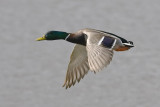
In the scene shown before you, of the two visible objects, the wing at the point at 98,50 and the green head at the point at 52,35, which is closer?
the wing at the point at 98,50

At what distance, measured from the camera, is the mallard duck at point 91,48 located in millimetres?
8953

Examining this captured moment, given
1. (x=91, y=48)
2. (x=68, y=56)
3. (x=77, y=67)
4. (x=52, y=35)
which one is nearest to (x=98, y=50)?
(x=91, y=48)

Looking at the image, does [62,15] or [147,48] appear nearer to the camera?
[147,48]

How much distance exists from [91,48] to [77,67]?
114cm

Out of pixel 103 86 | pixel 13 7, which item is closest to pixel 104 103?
pixel 103 86

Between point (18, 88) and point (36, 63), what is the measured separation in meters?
0.65

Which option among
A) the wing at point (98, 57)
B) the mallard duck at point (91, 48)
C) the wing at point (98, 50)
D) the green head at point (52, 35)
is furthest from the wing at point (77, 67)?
the wing at point (98, 57)

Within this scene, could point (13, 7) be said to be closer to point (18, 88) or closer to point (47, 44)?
point (47, 44)

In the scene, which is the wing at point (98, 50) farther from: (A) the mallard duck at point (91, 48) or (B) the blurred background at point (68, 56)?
(B) the blurred background at point (68, 56)

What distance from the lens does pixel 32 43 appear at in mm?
13414


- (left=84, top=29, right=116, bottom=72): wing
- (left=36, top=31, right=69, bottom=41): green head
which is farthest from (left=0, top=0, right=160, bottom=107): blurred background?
(left=84, top=29, right=116, bottom=72): wing

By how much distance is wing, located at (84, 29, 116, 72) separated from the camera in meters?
8.89

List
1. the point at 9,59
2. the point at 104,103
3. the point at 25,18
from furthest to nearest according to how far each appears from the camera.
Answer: the point at 25,18 < the point at 9,59 < the point at 104,103

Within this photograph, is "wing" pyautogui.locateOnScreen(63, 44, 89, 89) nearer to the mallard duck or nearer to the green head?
the mallard duck
